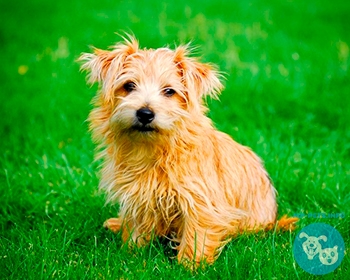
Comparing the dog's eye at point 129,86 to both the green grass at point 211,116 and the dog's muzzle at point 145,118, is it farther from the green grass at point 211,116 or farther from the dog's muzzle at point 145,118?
the green grass at point 211,116

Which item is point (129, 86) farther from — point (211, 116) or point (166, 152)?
point (211, 116)

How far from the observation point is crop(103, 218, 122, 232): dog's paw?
4.39m

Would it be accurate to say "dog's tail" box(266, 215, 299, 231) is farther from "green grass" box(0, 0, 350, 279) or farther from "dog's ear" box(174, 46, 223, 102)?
"dog's ear" box(174, 46, 223, 102)

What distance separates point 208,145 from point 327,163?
185cm

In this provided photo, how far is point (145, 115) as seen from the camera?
140 inches

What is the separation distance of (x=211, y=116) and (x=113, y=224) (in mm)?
2488

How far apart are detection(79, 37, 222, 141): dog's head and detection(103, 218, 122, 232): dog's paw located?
2.69ft

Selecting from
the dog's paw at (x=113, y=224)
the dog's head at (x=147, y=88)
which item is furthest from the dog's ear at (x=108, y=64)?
the dog's paw at (x=113, y=224)

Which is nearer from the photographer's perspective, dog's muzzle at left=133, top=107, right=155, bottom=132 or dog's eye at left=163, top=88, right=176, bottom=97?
dog's muzzle at left=133, top=107, right=155, bottom=132

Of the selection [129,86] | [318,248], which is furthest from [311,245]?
[129,86]

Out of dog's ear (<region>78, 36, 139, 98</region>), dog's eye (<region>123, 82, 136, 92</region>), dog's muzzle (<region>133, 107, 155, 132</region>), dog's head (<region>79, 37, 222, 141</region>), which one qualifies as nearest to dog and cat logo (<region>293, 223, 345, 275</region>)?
dog's head (<region>79, 37, 222, 141</region>)

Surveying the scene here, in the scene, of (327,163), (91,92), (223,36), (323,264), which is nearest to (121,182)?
(323,264)

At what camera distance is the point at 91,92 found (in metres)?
7.56

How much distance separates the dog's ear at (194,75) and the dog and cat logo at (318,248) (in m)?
1.16
